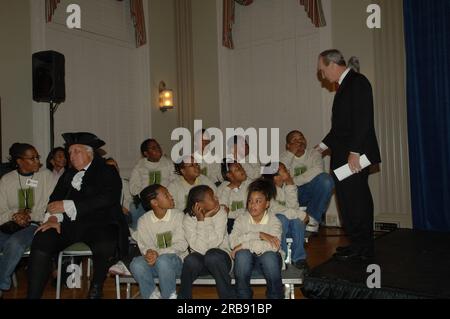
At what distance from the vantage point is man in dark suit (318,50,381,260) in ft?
8.43

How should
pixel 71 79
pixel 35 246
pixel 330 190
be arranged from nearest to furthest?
1. pixel 35 246
2. pixel 330 190
3. pixel 71 79

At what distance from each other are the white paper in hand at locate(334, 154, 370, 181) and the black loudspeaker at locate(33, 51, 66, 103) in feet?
9.92

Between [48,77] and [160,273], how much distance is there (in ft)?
8.89

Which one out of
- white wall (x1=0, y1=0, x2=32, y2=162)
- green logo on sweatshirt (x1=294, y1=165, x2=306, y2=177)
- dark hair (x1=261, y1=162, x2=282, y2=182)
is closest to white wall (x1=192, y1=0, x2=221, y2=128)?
green logo on sweatshirt (x1=294, y1=165, x2=306, y2=177)

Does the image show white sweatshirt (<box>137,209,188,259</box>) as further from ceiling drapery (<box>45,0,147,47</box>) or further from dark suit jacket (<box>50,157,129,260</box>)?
ceiling drapery (<box>45,0,147,47</box>)

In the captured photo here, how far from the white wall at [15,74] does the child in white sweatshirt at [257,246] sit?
114 inches

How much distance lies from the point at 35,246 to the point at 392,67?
4336 millimetres

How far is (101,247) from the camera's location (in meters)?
2.68

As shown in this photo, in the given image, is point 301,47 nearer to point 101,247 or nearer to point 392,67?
point 392,67

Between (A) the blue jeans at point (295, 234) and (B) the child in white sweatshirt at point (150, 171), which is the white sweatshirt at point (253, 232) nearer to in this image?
(A) the blue jeans at point (295, 234)

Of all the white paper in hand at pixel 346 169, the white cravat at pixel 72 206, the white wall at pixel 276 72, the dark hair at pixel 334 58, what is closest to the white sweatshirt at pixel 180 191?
the white cravat at pixel 72 206

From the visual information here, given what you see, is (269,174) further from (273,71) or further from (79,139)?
(273,71)
